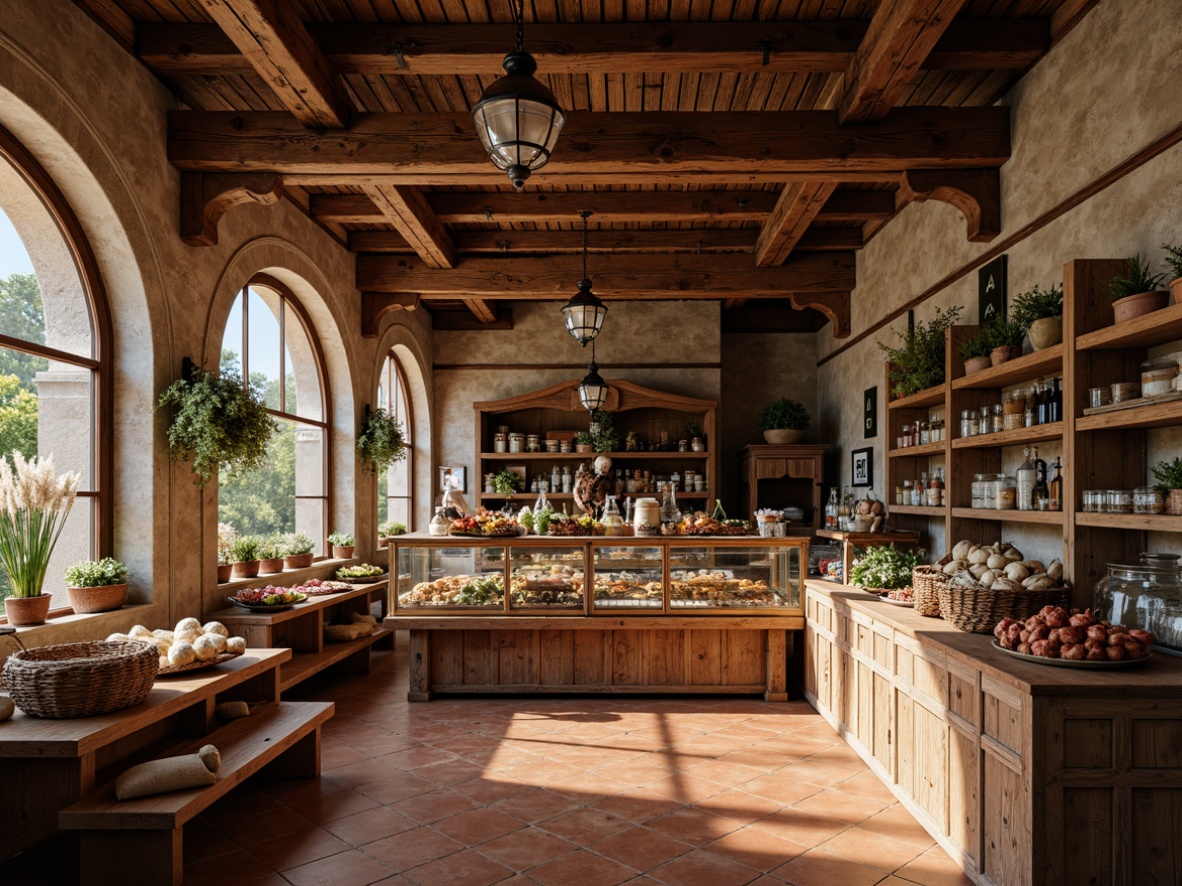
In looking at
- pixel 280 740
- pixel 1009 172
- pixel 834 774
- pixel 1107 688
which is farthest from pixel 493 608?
pixel 1009 172

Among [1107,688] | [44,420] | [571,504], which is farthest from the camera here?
[571,504]

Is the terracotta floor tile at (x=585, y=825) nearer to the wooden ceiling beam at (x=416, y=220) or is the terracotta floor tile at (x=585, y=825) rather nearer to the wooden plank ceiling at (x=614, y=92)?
the wooden plank ceiling at (x=614, y=92)

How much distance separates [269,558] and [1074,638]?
5.46m

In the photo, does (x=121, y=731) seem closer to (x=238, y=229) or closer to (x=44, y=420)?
(x=44, y=420)

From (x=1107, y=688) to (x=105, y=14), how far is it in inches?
210

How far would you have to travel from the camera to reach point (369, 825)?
11.7 ft

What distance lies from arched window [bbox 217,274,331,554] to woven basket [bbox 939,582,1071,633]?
4512 millimetres

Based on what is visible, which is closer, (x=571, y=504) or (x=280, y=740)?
(x=280, y=740)

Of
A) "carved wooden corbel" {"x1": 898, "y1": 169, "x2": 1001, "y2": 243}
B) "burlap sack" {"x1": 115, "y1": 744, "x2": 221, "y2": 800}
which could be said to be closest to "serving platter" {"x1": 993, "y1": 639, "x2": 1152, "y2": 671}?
"carved wooden corbel" {"x1": 898, "y1": 169, "x2": 1001, "y2": 243}

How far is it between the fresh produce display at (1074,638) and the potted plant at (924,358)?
93.8 inches

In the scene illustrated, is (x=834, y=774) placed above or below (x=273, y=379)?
below

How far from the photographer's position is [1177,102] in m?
3.23

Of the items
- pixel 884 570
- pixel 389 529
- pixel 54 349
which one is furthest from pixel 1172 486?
pixel 389 529

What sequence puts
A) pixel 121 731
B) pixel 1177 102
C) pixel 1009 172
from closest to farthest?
pixel 121 731
pixel 1177 102
pixel 1009 172
